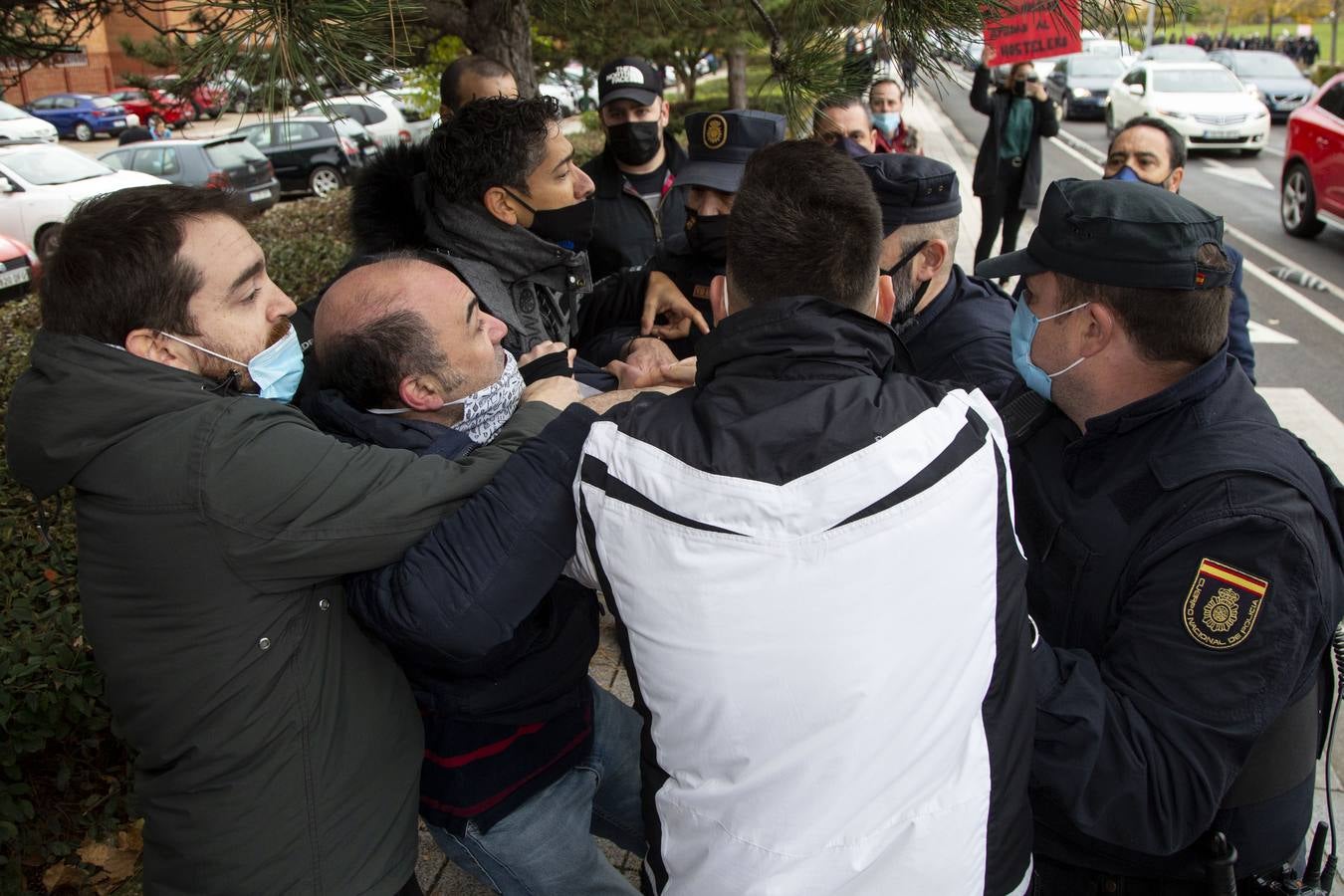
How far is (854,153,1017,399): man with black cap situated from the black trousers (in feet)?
20.2

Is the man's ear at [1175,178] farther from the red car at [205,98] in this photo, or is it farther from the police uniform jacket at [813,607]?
the red car at [205,98]

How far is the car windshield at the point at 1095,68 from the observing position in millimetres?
22938

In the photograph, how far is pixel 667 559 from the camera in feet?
3.92

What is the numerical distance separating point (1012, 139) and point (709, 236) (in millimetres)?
6182

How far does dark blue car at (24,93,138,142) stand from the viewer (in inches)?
1123

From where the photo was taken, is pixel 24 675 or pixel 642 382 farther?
pixel 24 675

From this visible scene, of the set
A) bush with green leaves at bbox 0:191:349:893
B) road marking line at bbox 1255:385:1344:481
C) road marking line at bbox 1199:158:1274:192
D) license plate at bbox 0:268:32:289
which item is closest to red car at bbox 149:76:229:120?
bush with green leaves at bbox 0:191:349:893

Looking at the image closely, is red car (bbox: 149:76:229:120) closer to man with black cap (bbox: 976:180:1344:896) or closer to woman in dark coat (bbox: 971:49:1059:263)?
man with black cap (bbox: 976:180:1344:896)

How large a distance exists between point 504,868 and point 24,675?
1721 mm

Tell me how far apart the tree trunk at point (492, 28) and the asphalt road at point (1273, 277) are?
1.60 metres

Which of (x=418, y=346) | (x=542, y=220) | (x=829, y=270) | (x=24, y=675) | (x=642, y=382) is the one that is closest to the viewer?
(x=829, y=270)

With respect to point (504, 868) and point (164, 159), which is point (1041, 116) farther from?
point (164, 159)

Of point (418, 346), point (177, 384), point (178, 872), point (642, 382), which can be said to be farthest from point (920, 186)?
point (178, 872)

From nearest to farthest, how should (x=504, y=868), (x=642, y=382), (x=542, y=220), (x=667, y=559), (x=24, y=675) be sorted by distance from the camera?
(x=667, y=559)
(x=504, y=868)
(x=642, y=382)
(x=542, y=220)
(x=24, y=675)
